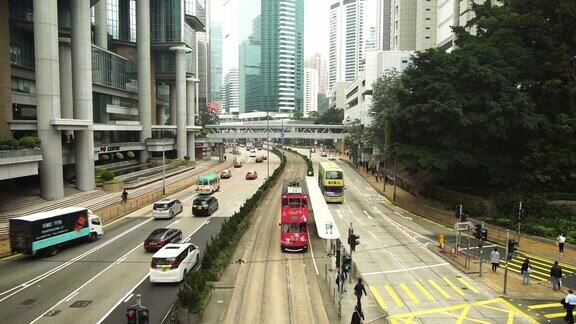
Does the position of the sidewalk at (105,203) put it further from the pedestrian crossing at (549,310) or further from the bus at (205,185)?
the pedestrian crossing at (549,310)

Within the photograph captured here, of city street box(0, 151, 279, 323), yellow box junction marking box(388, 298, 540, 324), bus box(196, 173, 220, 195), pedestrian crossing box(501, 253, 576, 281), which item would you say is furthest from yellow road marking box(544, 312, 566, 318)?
bus box(196, 173, 220, 195)

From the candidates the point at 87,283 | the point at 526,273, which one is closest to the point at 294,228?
the point at 87,283

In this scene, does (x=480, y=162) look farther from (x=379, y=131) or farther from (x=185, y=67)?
(x=185, y=67)

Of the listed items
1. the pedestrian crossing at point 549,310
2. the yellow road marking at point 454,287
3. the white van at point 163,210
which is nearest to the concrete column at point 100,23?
the white van at point 163,210

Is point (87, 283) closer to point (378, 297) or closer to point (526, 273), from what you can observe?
Result: point (378, 297)

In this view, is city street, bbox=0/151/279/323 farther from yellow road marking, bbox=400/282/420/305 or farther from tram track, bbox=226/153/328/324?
yellow road marking, bbox=400/282/420/305
